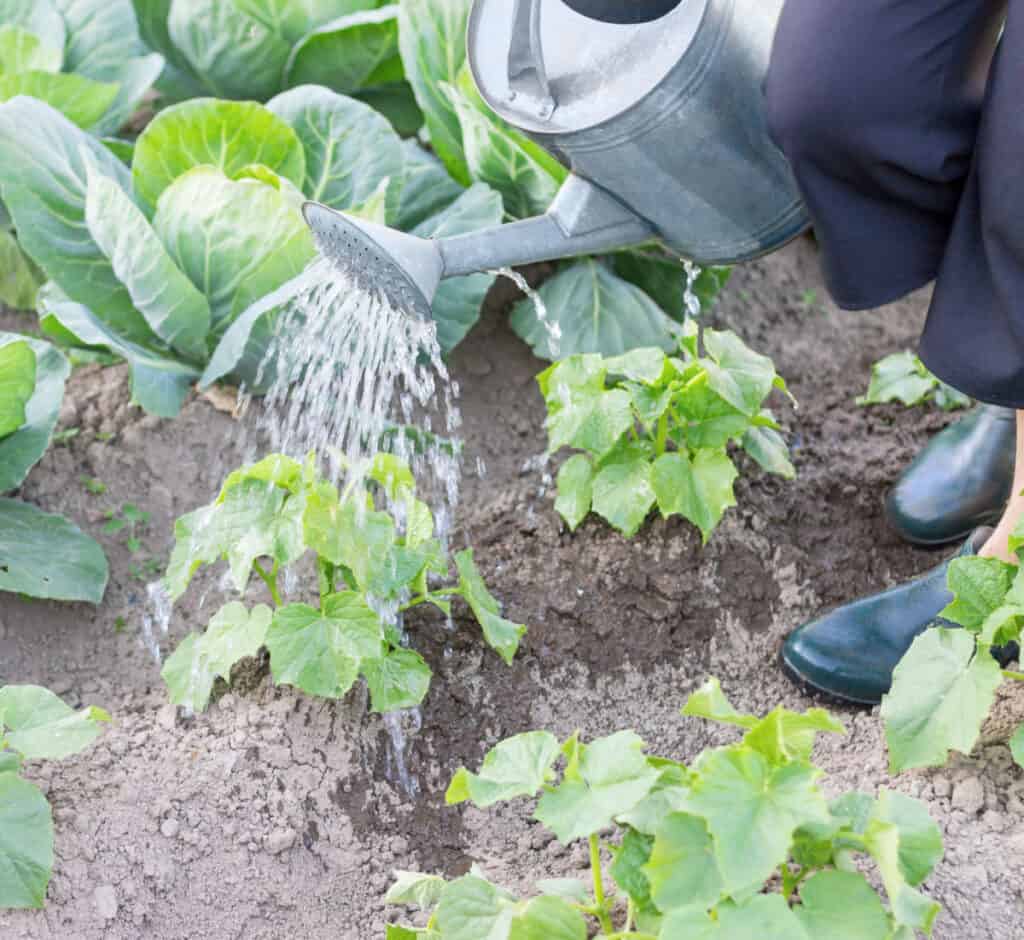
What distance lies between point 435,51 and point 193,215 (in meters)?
0.52

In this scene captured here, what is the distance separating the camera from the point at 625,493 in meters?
1.84

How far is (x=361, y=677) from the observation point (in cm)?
176

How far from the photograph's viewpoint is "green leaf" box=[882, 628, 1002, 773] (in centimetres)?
140

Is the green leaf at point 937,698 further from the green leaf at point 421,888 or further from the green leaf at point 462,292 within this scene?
A: the green leaf at point 462,292

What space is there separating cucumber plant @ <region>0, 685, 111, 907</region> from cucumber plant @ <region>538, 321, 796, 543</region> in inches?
28.6

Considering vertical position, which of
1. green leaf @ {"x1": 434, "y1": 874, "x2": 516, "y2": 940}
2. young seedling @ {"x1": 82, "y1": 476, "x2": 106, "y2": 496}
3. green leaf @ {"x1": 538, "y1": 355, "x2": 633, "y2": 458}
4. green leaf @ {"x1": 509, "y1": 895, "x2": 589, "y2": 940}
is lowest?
young seedling @ {"x1": 82, "y1": 476, "x2": 106, "y2": 496}

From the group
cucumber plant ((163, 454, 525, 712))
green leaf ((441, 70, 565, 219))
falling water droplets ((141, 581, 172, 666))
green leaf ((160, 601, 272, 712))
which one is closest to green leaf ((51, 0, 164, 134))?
green leaf ((441, 70, 565, 219))

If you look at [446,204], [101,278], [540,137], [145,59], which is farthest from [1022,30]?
[145,59]

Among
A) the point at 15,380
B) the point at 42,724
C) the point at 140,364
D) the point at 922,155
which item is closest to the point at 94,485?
the point at 140,364

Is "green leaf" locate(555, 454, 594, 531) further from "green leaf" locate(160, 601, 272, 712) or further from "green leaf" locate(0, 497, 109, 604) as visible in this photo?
"green leaf" locate(0, 497, 109, 604)

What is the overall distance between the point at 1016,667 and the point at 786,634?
0.32 m

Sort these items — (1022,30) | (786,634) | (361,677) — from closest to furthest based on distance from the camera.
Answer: (1022,30)
(361,677)
(786,634)

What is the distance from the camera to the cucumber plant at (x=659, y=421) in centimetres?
180

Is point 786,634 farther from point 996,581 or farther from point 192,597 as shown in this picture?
point 192,597
